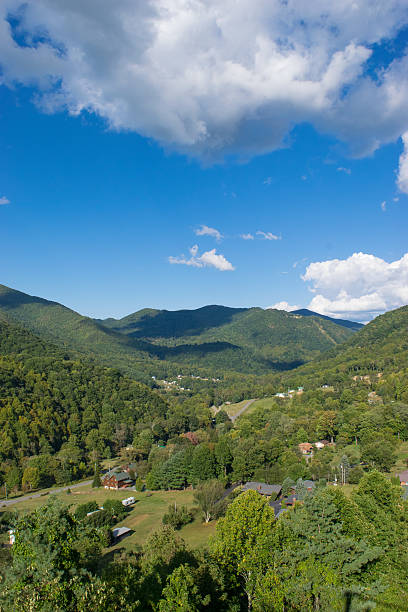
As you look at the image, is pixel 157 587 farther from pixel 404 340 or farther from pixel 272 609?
pixel 404 340

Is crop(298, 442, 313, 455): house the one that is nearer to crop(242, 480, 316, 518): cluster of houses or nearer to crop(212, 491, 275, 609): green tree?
crop(242, 480, 316, 518): cluster of houses

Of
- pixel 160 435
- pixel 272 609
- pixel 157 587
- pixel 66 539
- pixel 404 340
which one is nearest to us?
pixel 66 539

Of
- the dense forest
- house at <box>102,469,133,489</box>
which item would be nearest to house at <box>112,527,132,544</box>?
the dense forest

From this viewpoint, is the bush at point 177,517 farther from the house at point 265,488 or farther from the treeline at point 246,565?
the treeline at point 246,565

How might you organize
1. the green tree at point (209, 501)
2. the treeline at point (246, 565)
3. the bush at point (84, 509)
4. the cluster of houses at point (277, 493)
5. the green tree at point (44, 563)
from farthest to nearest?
the bush at point (84, 509) < the green tree at point (209, 501) < the cluster of houses at point (277, 493) < the treeline at point (246, 565) < the green tree at point (44, 563)

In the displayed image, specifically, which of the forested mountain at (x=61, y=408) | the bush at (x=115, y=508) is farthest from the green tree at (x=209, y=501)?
the forested mountain at (x=61, y=408)

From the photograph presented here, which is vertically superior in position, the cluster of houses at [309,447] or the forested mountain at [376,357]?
the forested mountain at [376,357]

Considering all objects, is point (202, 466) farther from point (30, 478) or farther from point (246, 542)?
point (246, 542)

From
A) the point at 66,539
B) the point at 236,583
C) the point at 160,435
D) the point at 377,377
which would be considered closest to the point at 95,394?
the point at 160,435
